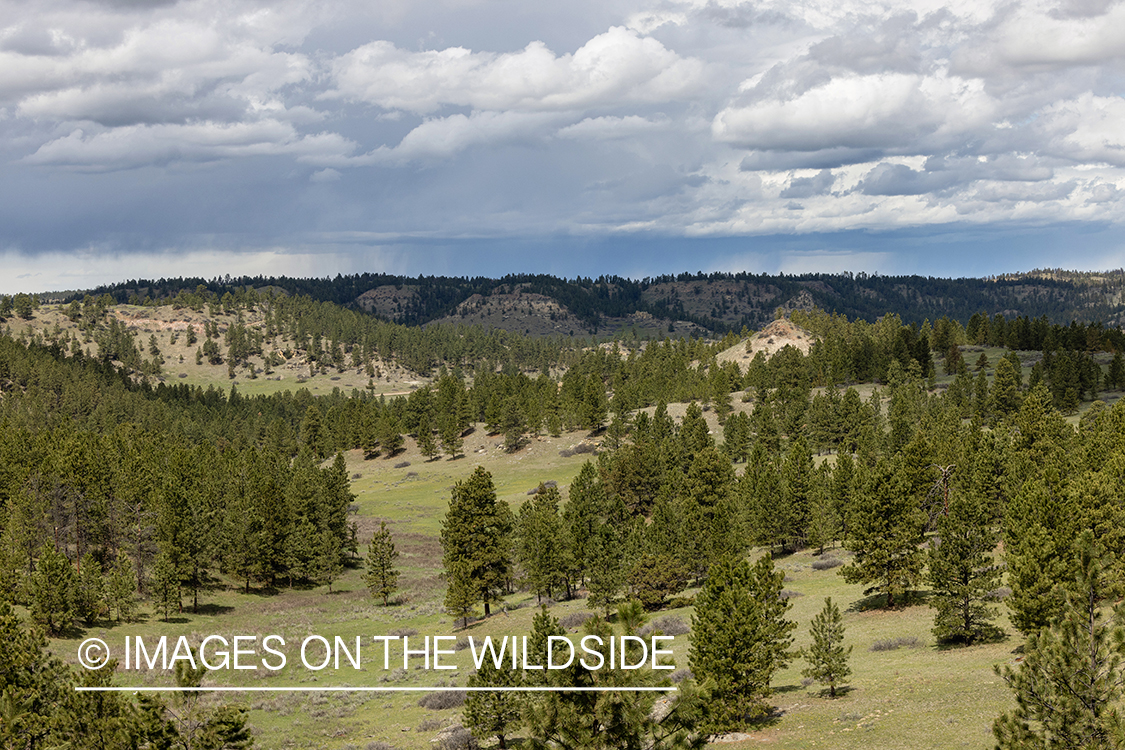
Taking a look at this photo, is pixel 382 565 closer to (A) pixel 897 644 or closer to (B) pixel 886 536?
(B) pixel 886 536

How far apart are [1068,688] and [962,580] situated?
21.9m

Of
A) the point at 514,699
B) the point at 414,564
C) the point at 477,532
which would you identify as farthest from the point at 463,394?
the point at 514,699

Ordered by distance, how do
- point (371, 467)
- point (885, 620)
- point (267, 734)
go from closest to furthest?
1. point (267, 734)
2. point (885, 620)
3. point (371, 467)

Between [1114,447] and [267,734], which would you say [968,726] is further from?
[1114,447]

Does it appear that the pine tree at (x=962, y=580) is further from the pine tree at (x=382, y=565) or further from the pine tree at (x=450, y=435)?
the pine tree at (x=450, y=435)

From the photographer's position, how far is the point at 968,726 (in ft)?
90.4

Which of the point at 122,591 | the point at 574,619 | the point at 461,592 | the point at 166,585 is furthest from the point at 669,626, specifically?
the point at 166,585

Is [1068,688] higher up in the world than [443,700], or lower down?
higher up

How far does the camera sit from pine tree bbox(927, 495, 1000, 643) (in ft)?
130

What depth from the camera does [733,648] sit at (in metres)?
32.6

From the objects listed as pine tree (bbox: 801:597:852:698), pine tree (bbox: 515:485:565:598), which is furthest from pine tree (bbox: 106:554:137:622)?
pine tree (bbox: 801:597:852:698)

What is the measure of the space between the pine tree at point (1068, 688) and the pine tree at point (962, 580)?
19.3 m

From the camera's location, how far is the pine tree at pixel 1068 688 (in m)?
19.2

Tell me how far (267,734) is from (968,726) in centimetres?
3251
